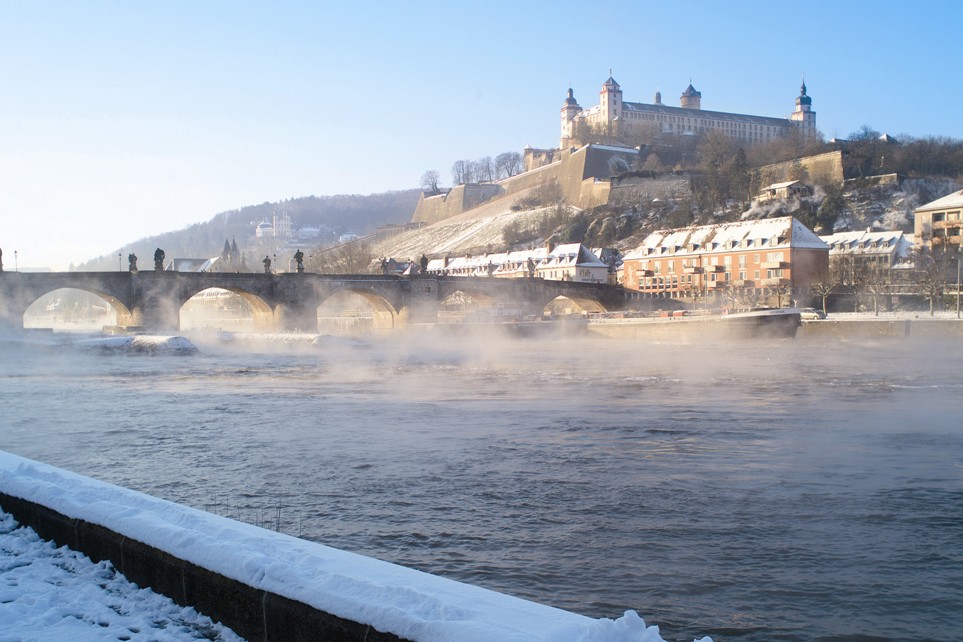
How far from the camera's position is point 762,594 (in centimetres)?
717

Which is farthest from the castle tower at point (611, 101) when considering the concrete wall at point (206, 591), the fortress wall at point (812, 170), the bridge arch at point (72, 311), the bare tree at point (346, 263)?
the concrete wall at point (206, 591)

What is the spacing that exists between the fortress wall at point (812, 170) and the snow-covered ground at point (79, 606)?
3660 inches

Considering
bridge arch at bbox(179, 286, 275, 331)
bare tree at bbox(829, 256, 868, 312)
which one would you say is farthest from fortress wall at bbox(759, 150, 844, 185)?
bridge arch at bbox(179, 286, 275, 331)

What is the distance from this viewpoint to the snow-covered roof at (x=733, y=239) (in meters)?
65.6

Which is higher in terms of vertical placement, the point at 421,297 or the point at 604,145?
the point at 604,145

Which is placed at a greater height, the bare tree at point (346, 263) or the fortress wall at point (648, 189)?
the fortress wall at point (648, 189)

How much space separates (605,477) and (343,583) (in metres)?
7.58

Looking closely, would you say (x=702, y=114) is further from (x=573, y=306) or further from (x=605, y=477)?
(x=605, y=477)

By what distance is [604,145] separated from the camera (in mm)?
117562

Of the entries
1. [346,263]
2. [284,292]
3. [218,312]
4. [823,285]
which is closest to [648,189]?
[346,263]

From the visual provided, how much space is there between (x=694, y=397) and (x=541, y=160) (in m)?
122

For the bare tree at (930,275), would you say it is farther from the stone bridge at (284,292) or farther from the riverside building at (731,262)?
the stone bridge at (284,292)

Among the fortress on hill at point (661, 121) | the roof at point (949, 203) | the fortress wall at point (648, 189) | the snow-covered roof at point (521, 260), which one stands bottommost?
the snow-covered roof at point (521, 260)

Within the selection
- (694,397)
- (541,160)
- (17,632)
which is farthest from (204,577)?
(541,160)
